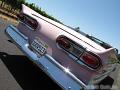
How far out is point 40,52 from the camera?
17.3 feet


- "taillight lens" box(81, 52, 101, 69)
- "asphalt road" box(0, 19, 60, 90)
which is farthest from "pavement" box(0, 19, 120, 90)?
"taillight lens" box(81, 52, 101, 69)

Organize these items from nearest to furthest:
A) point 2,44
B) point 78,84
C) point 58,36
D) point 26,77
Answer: point 78,84 < point 58,36 < point 26,77 < point 2,44

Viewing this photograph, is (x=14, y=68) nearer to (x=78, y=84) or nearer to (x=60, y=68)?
(x=60, y=68)

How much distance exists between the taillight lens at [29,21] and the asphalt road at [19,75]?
108cm

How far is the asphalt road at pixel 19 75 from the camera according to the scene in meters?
5.12

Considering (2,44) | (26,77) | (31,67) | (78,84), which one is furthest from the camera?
(2,44)

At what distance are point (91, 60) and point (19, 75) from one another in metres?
1.88

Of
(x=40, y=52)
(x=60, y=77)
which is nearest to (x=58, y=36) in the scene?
(x=40, y=52)

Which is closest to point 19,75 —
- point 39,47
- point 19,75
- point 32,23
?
point 19,75

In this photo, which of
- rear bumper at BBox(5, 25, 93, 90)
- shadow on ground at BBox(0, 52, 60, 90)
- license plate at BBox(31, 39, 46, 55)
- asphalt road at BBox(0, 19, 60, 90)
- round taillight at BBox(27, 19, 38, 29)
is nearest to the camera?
rear bumper at BBox(5, 25, 93, 90)

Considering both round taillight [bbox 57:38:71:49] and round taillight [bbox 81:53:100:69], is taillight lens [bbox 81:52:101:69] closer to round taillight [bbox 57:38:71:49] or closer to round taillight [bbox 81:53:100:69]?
round taillight [bbox 81:53:100:69]

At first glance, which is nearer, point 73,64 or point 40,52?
point 73,64

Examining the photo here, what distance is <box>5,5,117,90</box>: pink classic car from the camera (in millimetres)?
4555

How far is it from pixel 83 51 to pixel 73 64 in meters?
0.30
